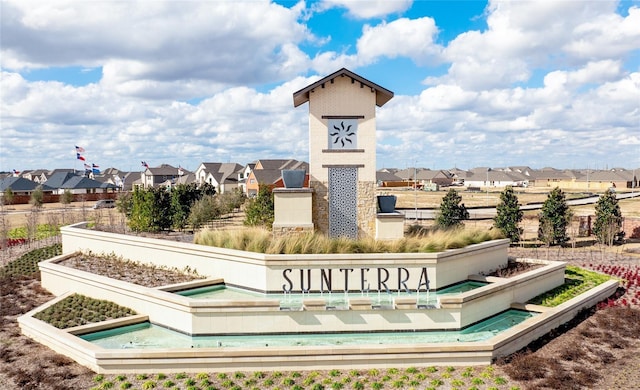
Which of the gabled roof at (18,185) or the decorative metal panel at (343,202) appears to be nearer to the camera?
the decorative metal panel at (343,202)

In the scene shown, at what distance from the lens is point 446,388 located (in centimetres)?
964

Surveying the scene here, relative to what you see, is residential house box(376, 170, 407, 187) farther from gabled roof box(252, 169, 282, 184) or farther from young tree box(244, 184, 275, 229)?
young tree box(244, 184, 275, 229)

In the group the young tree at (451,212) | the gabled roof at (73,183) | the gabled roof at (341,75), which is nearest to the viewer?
the gabled roof at (341,75)

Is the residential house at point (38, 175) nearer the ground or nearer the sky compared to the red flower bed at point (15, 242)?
nearer the sky

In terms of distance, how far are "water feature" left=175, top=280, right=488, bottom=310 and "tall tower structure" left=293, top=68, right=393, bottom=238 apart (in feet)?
15.8

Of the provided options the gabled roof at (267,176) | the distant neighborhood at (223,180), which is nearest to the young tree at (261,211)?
the distant neighborhood at (223,180)

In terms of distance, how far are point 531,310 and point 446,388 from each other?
5.96 m

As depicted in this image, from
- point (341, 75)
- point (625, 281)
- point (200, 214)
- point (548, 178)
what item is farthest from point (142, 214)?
point (548, 178)

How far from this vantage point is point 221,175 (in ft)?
272

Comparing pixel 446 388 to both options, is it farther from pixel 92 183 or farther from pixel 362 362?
pixel 92 183

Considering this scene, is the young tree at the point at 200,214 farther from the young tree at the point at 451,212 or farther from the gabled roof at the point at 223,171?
the gabled roof at the point at 223,171

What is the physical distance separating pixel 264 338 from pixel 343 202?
772 centimetres

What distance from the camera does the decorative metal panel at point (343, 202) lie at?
18.0 meters

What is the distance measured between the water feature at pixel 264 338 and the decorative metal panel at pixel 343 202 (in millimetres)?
6693
